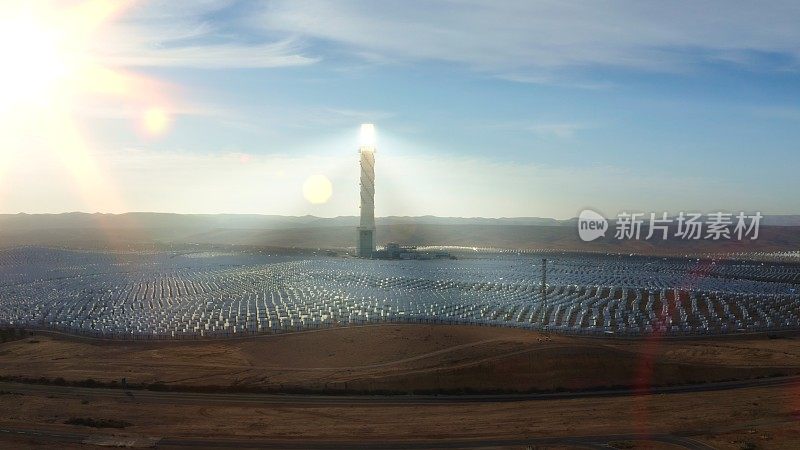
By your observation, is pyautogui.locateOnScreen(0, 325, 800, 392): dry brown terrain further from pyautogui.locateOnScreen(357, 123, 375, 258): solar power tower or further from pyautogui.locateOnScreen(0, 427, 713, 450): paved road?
pyautogui.locateOnScreen(357, 123, 375, 258): solar power tower

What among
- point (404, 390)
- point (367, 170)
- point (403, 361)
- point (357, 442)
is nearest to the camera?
point (357, 442)

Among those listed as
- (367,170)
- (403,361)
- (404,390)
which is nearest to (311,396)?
(404,390)

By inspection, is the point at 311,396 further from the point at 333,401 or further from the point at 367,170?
the point at 367,170

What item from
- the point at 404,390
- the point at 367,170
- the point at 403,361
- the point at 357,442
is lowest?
the point at 404,390

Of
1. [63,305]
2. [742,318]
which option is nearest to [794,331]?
[742,318]

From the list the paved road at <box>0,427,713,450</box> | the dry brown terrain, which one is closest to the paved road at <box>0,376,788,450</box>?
the paved road at <box>0,427,713,450</box>

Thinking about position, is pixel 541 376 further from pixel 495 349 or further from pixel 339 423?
pixel 339 423

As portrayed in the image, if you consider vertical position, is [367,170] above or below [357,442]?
above

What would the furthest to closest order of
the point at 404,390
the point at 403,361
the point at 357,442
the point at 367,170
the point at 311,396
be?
the point at 367,170 < the point at 403,361 < the point at 404,390 < the point at 311,396 < the point at 357,442
